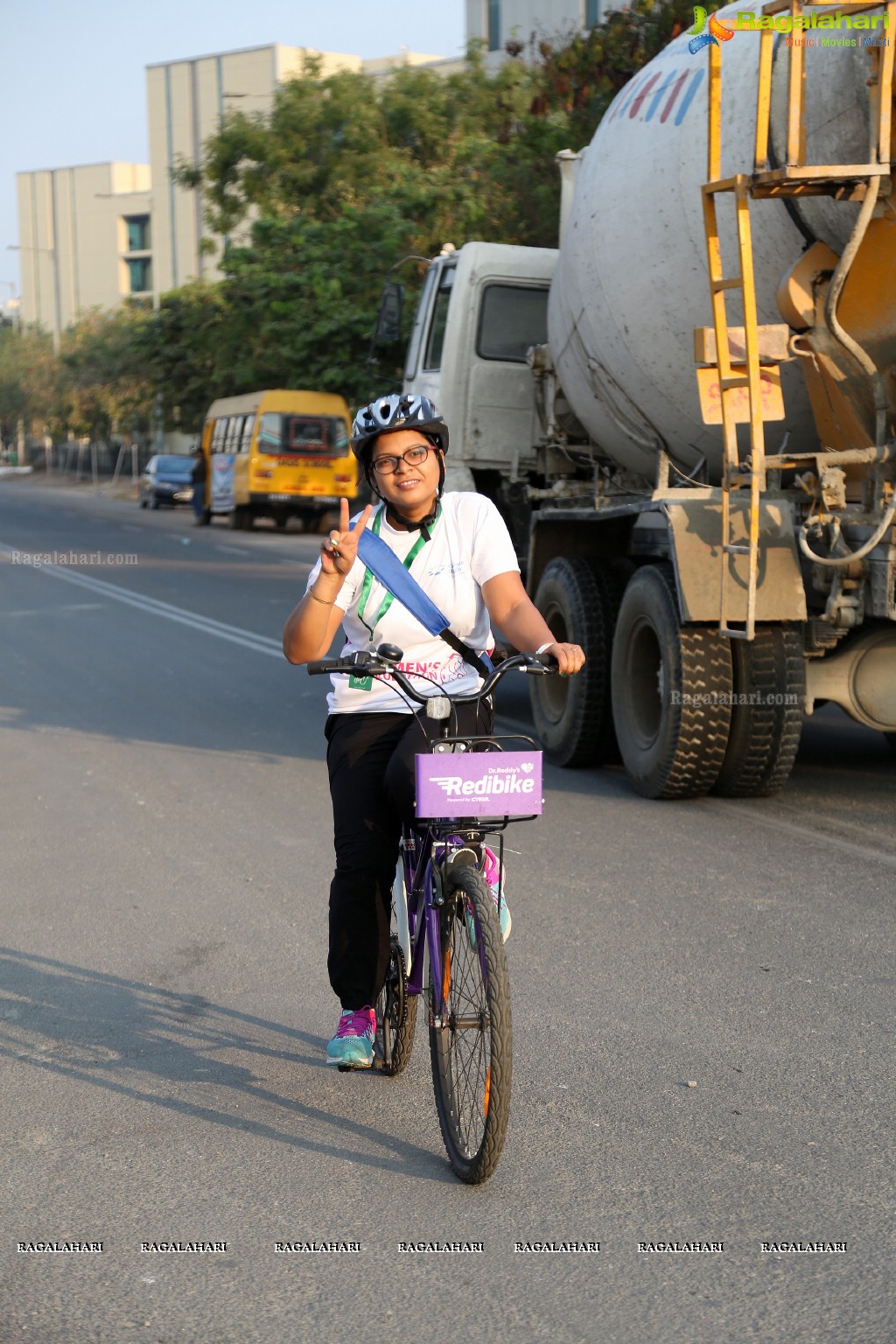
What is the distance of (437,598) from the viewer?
447 centimetres

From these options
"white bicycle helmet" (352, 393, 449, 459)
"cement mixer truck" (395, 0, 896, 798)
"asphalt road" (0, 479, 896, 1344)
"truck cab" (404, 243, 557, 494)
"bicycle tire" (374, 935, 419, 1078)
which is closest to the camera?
"asphalt road" (0, 479, 896, 1344)

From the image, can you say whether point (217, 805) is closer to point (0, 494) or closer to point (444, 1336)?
point (444, 1336)

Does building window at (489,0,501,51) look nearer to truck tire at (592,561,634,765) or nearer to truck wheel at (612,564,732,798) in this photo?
truck tire at (592,561,634,765)

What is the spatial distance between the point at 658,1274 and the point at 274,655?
37.0 feet

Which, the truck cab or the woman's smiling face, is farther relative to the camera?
the truck cab

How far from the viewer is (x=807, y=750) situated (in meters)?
10.0

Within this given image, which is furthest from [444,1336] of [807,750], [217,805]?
[807,750]

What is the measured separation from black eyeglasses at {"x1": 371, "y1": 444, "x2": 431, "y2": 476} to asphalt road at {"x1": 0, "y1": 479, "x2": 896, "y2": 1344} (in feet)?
5.42

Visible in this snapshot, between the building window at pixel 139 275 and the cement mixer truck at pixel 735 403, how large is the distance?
8528cm

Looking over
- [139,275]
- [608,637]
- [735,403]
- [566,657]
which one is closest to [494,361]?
[608,637]

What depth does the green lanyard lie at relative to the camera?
14.6 ft

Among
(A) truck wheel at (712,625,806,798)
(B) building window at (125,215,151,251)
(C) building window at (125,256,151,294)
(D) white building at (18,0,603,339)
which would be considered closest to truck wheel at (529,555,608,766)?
(A) truck wheel at (712,625,806,798)

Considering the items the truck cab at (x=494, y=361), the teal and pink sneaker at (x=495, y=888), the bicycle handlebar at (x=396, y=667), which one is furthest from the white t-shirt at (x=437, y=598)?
the truck cab at (x=494, y=361)

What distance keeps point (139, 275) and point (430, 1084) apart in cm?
9258
